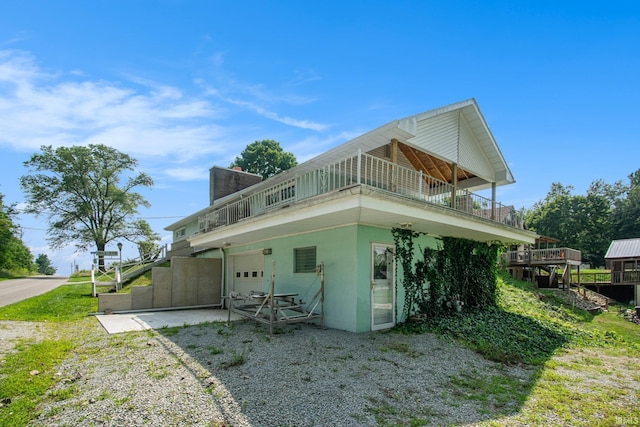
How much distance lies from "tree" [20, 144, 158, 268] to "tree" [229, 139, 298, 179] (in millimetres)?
12657

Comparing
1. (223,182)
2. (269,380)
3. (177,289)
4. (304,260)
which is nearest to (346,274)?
(304,260)

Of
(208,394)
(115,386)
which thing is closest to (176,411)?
(208,394)

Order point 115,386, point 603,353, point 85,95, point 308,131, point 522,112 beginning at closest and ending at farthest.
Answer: point 115,386 < point 603,353 < point 85,95 < point 522,112 < point 308,131

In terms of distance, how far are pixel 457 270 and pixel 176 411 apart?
947cm

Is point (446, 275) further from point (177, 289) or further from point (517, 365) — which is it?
Answer: point (177, 289)

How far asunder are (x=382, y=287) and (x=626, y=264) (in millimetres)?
29998

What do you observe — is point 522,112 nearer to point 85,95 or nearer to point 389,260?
point 389,260

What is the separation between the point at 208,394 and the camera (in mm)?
4504

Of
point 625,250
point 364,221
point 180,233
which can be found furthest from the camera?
point 625,250

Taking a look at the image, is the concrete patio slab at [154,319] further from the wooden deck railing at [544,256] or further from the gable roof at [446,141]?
the wooden deck railing at [544,256]

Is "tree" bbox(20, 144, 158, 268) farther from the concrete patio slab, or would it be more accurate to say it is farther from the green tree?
the green tree

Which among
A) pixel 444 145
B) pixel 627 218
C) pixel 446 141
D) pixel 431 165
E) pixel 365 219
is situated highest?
pixel 446 141

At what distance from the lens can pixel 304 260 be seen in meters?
9.89

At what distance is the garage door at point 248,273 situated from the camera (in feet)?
40.9
